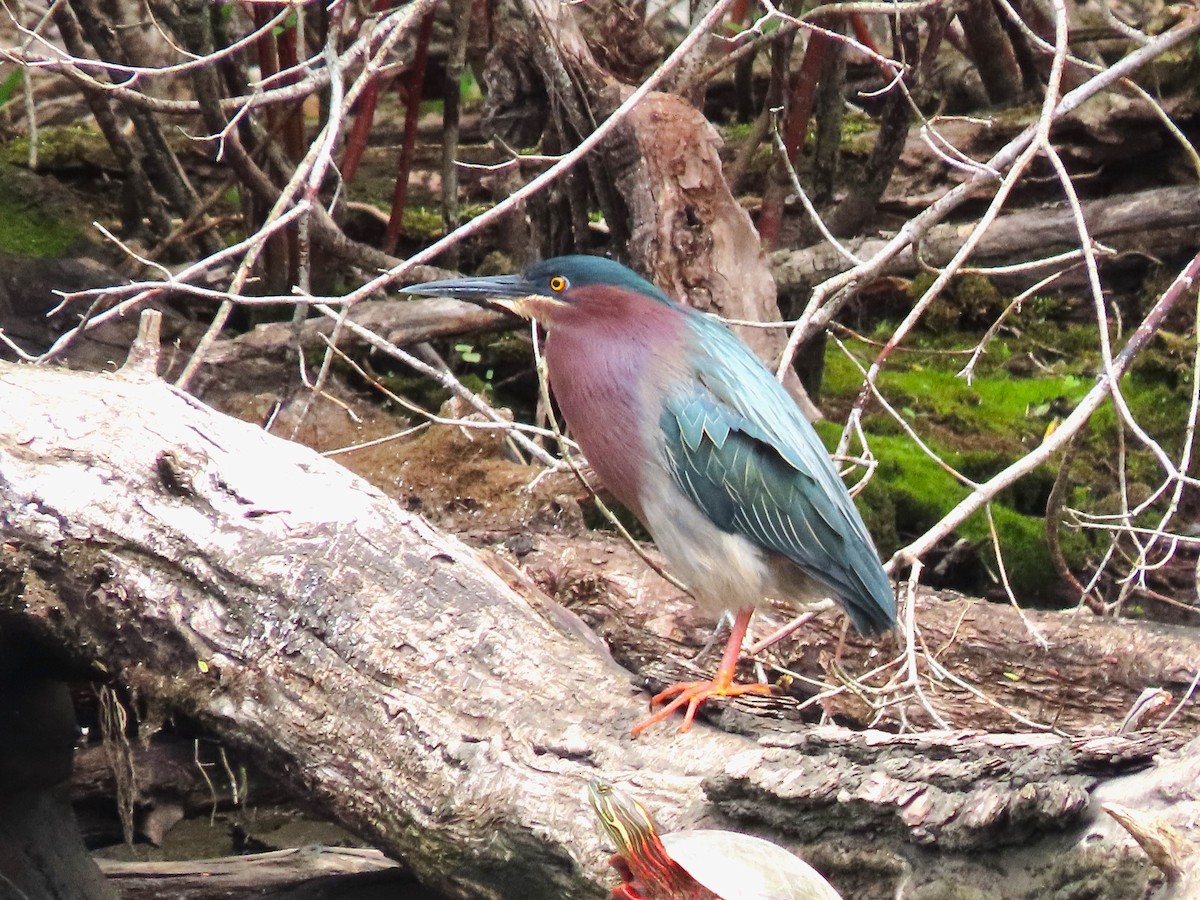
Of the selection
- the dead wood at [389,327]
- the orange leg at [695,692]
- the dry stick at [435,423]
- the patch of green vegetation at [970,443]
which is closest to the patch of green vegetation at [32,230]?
the dead wood at [389,327]

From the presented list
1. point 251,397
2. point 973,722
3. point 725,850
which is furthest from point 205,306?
point 725,850

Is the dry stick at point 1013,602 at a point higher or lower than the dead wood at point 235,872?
higher

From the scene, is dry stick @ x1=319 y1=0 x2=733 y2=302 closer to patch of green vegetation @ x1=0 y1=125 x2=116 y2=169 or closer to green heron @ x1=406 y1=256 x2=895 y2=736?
green heron @ x1=406 y1=256 x2=895 y2=736

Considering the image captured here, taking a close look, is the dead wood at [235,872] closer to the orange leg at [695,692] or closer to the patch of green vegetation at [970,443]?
the orange leg at [695,692]

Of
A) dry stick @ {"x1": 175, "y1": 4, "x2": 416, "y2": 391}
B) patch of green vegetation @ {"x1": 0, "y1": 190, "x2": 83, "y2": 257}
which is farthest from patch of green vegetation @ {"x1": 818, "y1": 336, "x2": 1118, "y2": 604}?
patch of green vegetation @ {"x1": 0, "y1": 190, "x2": 83, "y2": 257}

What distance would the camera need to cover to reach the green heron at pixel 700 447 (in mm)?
3189

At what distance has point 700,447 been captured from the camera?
3232mm

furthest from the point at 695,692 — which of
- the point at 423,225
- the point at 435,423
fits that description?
the point at 423,225

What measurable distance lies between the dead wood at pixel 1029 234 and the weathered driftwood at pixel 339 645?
2.87 m

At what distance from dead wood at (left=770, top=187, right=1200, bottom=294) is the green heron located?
222 centimetres

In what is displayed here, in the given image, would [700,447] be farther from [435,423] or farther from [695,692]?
[435,423]

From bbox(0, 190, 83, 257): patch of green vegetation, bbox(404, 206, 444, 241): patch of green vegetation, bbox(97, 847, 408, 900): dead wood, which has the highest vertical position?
bbox(0, 190, 83, 257): patch of green vegetation

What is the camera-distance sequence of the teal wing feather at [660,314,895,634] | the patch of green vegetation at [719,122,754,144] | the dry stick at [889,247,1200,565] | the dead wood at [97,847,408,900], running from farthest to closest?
the patch of green vegetation at [719,122,754,144] → the dead wood at [97,847,408,900] → the teal wing feather at [660,314,895,634] → the dry stick at [889,247,1200,565]

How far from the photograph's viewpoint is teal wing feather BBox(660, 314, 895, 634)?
3.16 m
